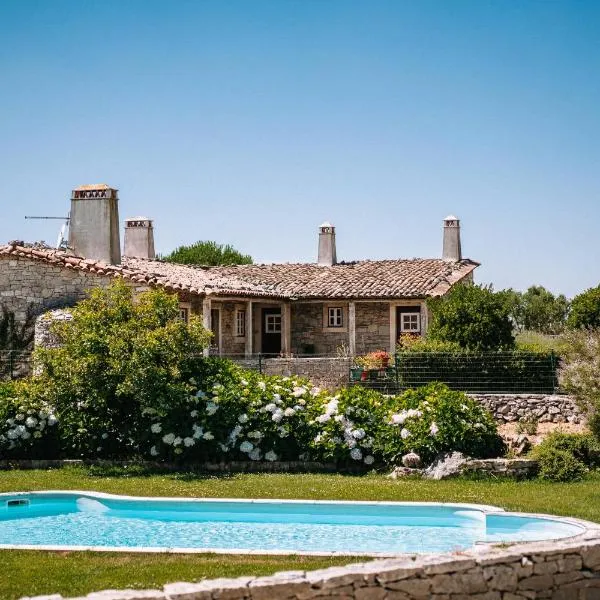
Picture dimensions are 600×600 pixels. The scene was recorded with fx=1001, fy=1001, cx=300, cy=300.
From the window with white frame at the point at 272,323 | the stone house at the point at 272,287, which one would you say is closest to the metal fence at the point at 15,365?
the stone house at the point at 272,287

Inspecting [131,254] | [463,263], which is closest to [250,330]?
[131,254]

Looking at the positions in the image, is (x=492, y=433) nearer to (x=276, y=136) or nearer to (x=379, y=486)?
(x=379, y=486)

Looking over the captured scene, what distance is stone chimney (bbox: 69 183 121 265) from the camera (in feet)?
91.1

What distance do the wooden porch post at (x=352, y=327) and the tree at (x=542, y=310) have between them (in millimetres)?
20853

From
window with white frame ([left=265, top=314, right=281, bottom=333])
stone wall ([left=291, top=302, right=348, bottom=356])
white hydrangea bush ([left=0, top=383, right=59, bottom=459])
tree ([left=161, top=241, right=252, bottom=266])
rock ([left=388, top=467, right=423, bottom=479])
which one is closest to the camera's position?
rock ([left=388, top=467, right=423, bottom=479])

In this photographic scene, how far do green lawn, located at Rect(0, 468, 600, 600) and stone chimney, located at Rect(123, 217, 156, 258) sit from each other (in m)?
17.4

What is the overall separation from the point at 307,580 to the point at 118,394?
10904 mm

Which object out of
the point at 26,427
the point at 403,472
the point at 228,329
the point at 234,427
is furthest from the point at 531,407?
the point at 228,329

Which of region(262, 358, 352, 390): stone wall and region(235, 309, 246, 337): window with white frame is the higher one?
region(235, 309, 246, 337): window with white frame

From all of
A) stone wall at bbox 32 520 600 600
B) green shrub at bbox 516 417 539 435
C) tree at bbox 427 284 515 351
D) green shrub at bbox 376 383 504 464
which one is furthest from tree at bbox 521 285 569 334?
stone wall at bbox 32 520 600 600

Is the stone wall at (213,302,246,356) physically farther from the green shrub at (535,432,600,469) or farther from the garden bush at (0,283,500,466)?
the green shrub at (535,432,600,469)

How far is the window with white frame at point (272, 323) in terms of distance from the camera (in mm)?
35719

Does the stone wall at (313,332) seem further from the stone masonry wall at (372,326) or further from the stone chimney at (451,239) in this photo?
the stone chimney at (451,239)

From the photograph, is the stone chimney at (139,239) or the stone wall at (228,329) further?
the stone chimney at (139,239)
